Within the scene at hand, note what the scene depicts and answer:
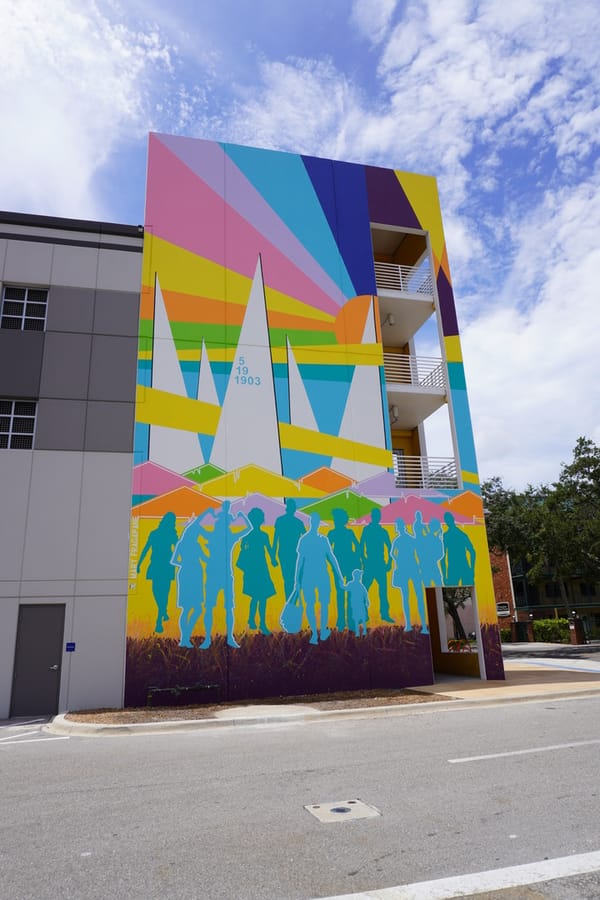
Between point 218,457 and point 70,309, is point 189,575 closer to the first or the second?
point 218,457

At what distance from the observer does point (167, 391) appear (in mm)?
16422

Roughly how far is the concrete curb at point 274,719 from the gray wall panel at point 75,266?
11.4 metres

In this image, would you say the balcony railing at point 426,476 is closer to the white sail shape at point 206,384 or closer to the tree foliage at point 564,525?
the white sail shape at point 206,384

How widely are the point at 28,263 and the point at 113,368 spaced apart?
12.9ft

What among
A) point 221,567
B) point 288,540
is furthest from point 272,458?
→ point 221,567

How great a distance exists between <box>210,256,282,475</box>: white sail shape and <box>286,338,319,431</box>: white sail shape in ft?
1.80

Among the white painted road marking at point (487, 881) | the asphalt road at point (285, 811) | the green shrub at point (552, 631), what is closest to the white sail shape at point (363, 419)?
the asphalt road at point (285, 811)

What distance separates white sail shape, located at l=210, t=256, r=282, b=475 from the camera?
16.5 metres

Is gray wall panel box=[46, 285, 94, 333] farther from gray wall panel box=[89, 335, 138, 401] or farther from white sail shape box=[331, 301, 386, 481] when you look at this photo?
white sail shape box=[331, 301, 386, 481]

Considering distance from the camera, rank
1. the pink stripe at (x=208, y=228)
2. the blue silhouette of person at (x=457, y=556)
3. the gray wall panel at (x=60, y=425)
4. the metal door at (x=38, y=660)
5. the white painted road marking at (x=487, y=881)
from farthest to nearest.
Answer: the pink stripe at (x=208, y=228), the blue silhouette of person at (x=457, y=556), the gray wall panel at (x=60, y=425), the metal door at (x=38, y=660), the white painted road marking at (x=487, y=881)

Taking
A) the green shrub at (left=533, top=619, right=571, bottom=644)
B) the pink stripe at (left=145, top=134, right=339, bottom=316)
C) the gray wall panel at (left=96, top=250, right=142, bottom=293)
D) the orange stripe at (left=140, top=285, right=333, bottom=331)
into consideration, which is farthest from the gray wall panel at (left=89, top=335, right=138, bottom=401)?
the green shrub at (left=533, top=619, right=571, bottom=644)

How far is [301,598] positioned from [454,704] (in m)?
4.82

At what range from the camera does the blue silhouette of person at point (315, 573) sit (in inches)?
630

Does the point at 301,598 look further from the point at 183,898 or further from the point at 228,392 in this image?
the point at 183,898
